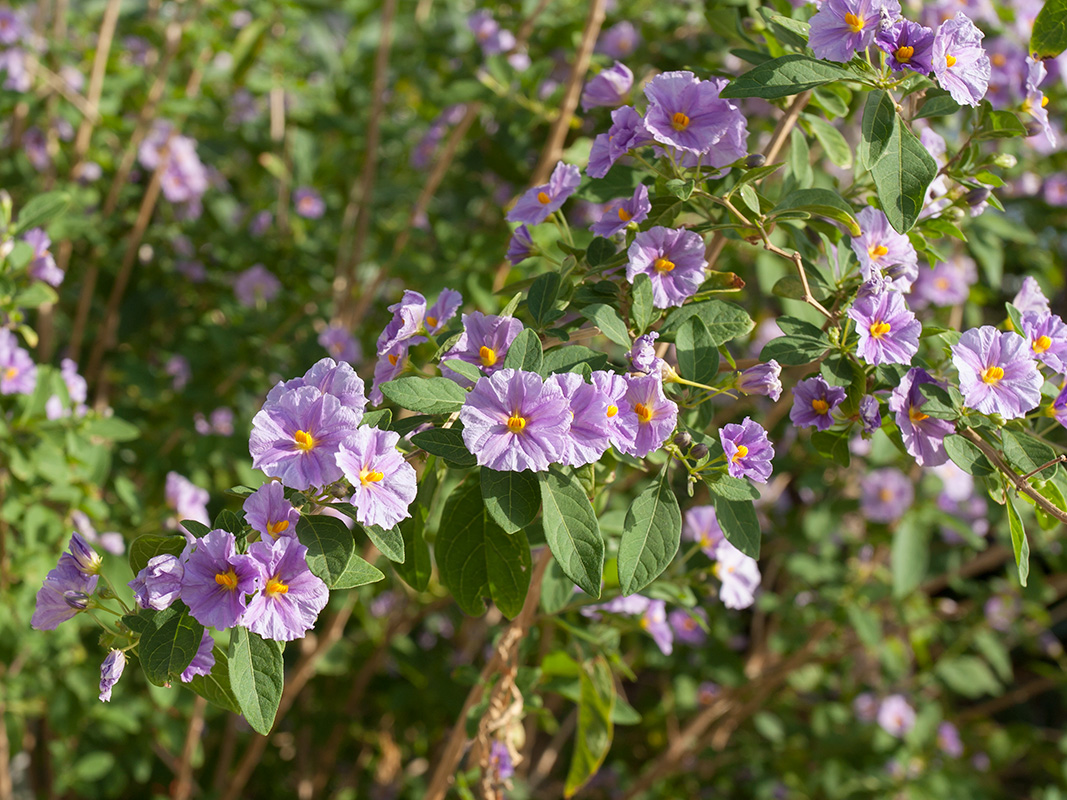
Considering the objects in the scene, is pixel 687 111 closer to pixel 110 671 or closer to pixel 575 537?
pixel 575 537

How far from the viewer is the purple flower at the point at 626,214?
3.42ft

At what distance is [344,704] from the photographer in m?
2.65

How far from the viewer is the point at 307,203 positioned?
267 cm

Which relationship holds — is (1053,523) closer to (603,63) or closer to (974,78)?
(974,78)

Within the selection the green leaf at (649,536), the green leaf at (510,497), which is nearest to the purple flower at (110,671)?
the green leaf at (510,497)

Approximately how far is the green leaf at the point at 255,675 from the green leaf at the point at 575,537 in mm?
286

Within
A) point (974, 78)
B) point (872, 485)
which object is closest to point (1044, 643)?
point (872, 485)

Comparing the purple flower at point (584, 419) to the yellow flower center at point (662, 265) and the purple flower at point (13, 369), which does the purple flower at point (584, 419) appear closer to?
the yellow flower center at point (662, 265)

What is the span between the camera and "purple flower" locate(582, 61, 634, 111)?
4.30 feet

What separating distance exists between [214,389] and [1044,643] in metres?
2.78

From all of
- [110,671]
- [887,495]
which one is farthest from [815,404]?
[887,495]

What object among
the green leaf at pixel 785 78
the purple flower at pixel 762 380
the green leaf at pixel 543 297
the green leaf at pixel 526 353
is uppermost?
the green leaf at pixel 785 78

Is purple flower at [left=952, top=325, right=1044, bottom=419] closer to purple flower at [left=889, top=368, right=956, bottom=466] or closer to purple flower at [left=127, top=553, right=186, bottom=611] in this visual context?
purple flower at [left=889, top=368, right=956, bottom=466]

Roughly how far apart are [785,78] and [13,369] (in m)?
1.37
